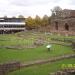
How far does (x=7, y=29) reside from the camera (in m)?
106

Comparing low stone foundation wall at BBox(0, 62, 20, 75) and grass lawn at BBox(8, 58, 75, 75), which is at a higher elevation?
low stone foundation wall at BBox(0, 62, 20, 75)

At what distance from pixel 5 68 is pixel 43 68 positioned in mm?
3745

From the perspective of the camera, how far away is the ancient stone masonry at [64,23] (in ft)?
243

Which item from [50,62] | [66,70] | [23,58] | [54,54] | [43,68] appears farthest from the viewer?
[54,54]

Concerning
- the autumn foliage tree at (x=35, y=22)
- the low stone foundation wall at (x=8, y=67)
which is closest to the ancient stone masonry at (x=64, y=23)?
the autumn foliage tree at (x=35, y=22)

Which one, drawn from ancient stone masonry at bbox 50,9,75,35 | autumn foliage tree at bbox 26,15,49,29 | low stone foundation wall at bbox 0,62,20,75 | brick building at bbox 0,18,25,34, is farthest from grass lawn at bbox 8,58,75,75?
autumn foliage tree at bbox 26,15,49,29

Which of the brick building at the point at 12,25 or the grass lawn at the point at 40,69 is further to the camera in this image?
the brick building at the point at 12,25

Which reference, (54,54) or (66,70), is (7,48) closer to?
(54,54)

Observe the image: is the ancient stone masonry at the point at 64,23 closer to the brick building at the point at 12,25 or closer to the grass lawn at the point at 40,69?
the brick building at the point at 12,25

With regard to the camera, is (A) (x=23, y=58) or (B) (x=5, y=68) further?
(A) (x=23, y=58)

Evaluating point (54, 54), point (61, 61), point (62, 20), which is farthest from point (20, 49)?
point (62, 20)

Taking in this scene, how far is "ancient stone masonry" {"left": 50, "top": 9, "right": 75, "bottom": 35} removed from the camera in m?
74.2

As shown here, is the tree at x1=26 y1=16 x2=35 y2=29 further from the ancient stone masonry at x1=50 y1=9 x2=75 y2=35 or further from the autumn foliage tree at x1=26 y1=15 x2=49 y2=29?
the ancient stone masonry at x1=50 y1=9 x2=75 y2=35

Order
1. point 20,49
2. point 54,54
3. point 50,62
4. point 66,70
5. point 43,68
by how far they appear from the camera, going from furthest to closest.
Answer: point 20,49 < point 54,54 < point 50,62 < point 43,68 < point 66,70
